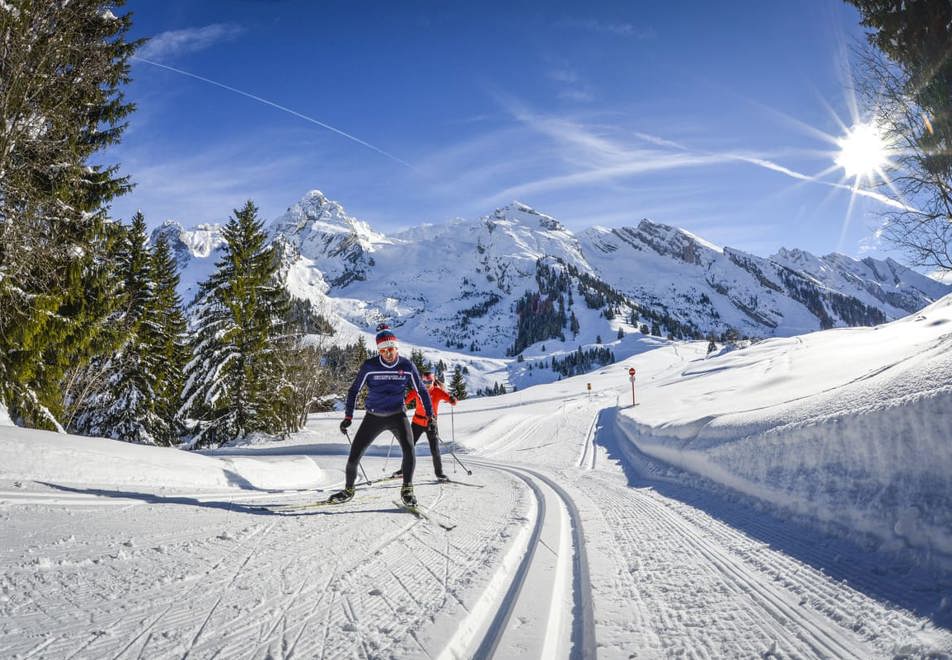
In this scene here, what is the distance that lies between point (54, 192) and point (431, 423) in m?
9.84

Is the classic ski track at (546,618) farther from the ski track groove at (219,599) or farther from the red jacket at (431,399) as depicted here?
the red jacket at (431,399)

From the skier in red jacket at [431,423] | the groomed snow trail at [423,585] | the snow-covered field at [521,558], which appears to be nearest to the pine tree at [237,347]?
the skier in red jacket at [431,423]

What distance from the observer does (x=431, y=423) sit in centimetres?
684

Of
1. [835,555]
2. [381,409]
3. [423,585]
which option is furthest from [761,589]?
[381,409]

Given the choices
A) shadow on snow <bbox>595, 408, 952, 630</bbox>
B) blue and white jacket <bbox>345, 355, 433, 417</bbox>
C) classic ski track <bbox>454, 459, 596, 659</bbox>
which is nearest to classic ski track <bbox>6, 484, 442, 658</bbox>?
classic ski track <bbox>454, 459, 596, 659</bbox>

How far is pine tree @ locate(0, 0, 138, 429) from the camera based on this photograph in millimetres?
7879

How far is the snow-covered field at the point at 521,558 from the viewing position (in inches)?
83.7

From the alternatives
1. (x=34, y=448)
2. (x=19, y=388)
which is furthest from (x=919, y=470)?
(x=19, y=388)

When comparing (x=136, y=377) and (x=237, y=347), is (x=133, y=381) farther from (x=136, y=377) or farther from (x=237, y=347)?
(x=237, y=347)

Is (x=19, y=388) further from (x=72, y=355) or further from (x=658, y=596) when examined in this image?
(x=658, y=596)

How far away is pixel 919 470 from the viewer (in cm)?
327

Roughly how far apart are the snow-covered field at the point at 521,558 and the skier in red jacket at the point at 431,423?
1392 mm

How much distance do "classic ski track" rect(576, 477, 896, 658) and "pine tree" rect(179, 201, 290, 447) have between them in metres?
20.2

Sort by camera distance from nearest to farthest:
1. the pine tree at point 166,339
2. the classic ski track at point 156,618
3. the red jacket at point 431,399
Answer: the classic ski track at point 156,618
the red jacket at point 431,399
the pine tree at point 166,339
